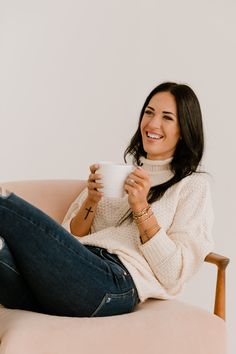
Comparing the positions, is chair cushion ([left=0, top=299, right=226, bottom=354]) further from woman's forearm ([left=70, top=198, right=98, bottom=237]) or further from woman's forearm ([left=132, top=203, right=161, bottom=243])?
woman's forearm ([left=70, top=198, right=98, bottom=237])

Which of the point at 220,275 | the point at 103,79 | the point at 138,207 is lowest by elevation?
the point at 220,275

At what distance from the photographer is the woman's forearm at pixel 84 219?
1623 millimetres

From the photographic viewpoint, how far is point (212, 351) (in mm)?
1331

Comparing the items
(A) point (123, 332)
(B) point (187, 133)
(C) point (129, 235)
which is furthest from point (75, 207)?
(A) point (123, 332)

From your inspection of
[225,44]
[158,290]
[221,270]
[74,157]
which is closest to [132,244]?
[158,290]

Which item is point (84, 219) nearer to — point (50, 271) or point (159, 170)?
point (159, 170)

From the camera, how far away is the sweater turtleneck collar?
64.7 inches

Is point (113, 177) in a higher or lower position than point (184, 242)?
higher

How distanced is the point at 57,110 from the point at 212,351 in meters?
1.21

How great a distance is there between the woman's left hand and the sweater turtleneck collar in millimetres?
233

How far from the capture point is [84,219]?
164cm

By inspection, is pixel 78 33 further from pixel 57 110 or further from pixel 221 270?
pixel 221 270

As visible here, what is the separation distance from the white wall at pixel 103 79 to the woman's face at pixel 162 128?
54cm

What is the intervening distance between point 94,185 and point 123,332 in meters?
0.38
